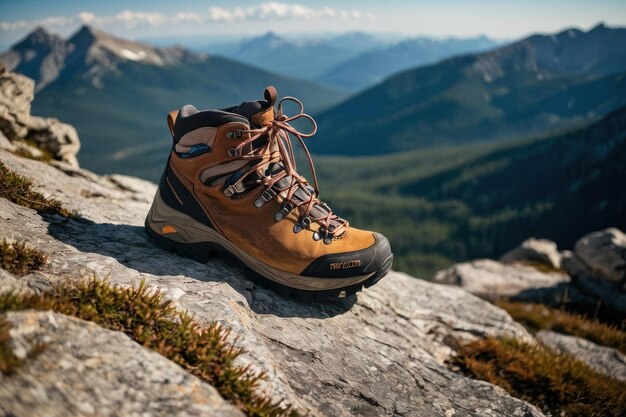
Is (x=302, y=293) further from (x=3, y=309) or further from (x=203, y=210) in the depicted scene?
(x=3, y=309)

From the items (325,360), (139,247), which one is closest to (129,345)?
(325,360)

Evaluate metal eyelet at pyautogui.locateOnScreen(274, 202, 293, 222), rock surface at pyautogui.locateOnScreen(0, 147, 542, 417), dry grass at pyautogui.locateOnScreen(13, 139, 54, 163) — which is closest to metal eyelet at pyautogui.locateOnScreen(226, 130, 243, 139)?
metal eyelet at pyautogui.locateOnScreen(274, 202, 293, 222)

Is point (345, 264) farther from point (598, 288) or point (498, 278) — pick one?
point (498, 278)

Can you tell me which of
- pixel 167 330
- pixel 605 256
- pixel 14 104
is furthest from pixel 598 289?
pixel 14 104

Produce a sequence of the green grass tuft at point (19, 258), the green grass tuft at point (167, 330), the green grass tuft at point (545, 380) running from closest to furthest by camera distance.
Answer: the green grass tuft at point (167, 330), the green grass tuft at point (19, 258), the green grass tuft at point (545, 380)

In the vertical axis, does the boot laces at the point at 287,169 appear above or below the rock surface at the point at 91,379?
above

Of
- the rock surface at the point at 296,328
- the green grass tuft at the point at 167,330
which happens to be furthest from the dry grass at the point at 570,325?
the green grass tuft at the point at 167,330

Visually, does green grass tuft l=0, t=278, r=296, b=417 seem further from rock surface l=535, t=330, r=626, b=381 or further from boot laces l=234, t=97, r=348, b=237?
rock surface l=535, t=330, r=626, b=381

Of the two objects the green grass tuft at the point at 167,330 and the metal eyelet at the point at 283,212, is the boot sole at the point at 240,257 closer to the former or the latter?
the metal eyelet at the point at 283,212
